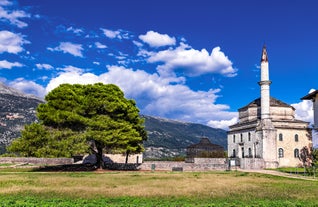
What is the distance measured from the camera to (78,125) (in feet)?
137

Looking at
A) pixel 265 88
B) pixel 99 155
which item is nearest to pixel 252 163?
pixel 265 88

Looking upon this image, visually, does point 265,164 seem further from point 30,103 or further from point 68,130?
point 30,103

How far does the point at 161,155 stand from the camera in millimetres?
163000

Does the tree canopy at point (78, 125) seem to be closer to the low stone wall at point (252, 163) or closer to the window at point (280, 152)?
the low stone wall at point (252, 163)

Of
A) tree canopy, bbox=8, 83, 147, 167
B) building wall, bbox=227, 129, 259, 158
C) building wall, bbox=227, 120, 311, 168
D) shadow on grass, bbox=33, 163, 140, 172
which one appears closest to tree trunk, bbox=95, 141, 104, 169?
tree canopy, bbox=8, 83, 147, 167

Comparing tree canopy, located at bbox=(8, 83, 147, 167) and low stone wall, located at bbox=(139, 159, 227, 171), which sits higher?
tree canopy, located at bbox=(8, 83, 147, 167)

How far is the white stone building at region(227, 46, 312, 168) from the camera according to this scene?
5728 centimetres

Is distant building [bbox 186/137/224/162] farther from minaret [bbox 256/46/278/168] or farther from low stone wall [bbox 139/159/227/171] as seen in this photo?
low stone wall [bbox 139/159/227/171]

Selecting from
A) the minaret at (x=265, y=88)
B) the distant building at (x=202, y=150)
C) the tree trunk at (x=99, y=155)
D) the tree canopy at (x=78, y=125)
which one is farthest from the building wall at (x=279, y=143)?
the tree trunk at (x=99, y=155)

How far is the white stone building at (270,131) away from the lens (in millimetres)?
57281

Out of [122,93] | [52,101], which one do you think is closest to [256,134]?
[122,93]

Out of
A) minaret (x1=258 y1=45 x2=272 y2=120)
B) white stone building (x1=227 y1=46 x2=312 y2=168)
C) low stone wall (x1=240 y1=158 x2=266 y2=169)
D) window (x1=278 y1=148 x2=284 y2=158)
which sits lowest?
low stone wall (x1=240 y1=158 x2=266 y2=169)

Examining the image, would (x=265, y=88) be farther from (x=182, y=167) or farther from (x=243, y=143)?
(x=182, y=167)

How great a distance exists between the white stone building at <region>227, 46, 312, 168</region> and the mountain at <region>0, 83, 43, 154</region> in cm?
9662
